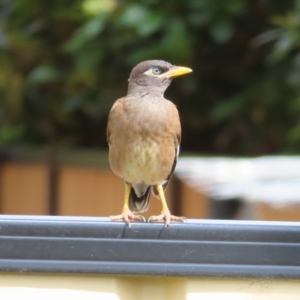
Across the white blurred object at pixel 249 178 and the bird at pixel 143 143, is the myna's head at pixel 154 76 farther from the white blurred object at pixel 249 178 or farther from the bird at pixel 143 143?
the white blurred object at pixel 249 178

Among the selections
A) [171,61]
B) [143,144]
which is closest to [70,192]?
[171,61]

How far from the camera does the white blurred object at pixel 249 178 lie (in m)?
6.96

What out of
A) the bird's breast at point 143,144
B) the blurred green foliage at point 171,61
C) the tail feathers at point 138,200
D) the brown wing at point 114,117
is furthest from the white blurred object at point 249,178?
the brown wing at point 114,117

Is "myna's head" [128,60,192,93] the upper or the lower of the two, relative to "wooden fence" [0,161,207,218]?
lower

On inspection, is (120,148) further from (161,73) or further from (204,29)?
(204,29)

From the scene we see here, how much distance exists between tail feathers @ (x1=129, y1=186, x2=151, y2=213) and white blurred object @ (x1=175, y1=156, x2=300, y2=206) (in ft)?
5.71

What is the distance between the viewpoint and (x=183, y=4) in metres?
8.25

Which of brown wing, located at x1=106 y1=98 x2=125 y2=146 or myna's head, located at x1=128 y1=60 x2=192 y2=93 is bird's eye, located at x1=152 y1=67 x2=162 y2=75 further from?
brown wing, located at x1=106 y1=98 x2=125 y2=146

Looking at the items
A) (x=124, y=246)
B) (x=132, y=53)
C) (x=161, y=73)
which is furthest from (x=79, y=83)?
(x=124, y=246)

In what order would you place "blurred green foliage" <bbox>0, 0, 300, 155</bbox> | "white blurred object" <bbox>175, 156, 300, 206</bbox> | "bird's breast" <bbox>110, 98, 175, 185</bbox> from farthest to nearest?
"blurred green foliage" <bbox>0, 0, 300, 155</bbox> → "white blurred object" <bbox>175, 156, 300, 206</bbox> → "bird's breast" <bbox>110, 98, 175, 185</bbox>

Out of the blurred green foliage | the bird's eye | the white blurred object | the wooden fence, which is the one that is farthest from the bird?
the wooden fence

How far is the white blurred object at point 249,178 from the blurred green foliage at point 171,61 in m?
0.49

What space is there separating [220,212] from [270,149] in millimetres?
978

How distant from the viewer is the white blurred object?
6.96m
